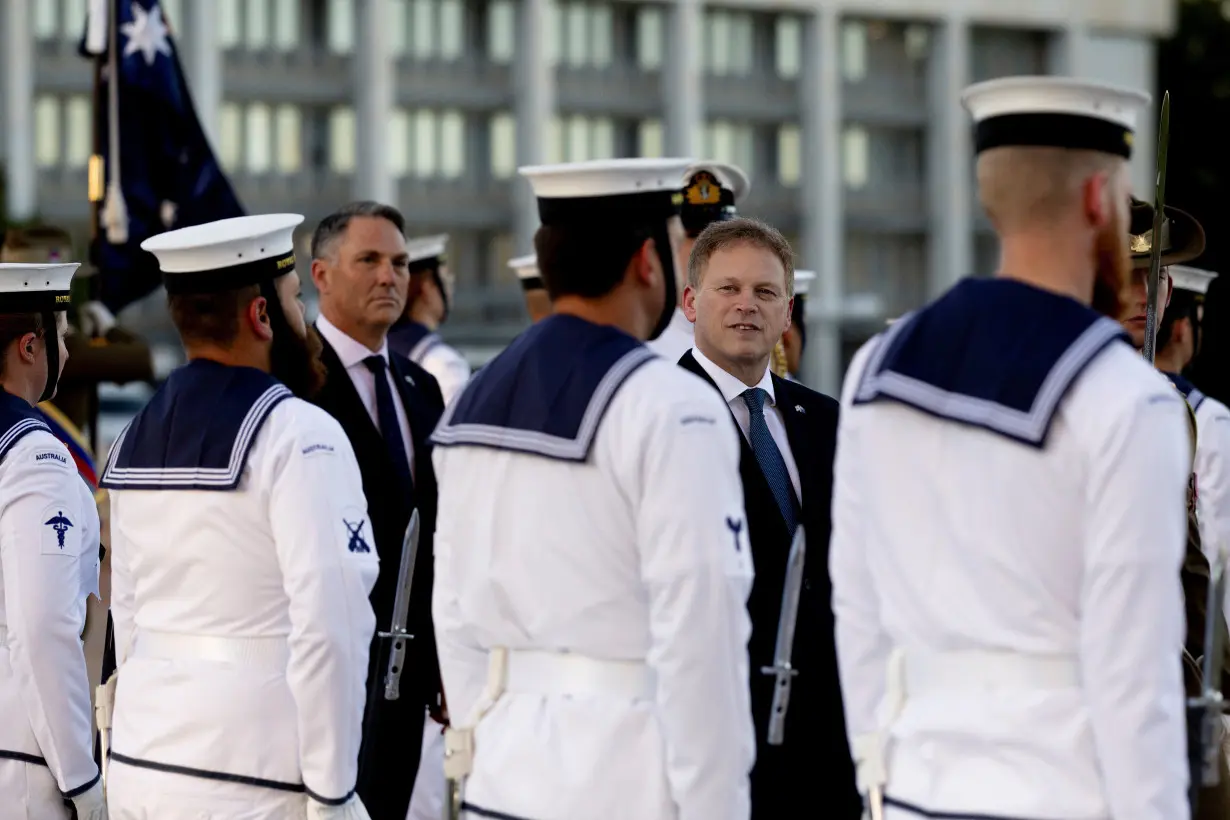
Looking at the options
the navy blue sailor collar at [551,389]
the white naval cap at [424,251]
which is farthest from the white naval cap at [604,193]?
the white naval cap at [424,251]

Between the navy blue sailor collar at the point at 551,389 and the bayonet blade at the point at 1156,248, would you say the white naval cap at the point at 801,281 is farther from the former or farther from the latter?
the navy blue sailor collar at the point at 551,389

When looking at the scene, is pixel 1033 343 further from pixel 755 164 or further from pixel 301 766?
pixel 755 164

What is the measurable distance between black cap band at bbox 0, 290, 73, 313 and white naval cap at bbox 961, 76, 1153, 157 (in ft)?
→ 10.1

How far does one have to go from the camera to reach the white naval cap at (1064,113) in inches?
145

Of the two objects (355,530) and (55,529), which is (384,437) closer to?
(55,529)

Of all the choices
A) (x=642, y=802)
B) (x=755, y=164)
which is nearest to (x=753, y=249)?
(x=642, y=802)

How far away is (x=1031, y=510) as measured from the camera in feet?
11.5

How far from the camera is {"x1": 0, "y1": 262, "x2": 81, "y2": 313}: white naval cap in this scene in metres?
5.86

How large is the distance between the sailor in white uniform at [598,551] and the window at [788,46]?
60259 mm

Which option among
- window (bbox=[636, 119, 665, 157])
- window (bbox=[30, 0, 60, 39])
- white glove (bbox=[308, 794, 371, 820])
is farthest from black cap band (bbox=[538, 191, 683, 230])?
window (bbox=[636, 119, 665, 157])

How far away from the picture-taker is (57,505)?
5.56 m

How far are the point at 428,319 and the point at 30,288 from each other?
178 inches

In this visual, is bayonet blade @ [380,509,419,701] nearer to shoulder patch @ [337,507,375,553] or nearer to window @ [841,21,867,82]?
shoulder patch @ [337,507,375,553]

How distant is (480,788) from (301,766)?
0.87 meters
